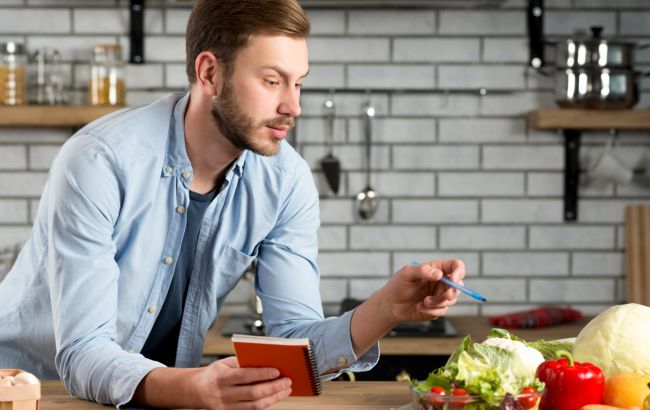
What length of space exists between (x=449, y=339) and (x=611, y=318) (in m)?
1.61

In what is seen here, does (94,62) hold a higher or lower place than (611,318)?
higher

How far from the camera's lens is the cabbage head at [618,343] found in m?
1.75

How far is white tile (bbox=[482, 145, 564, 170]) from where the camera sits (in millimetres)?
3854

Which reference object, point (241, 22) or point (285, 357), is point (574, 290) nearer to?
point (241, 22)

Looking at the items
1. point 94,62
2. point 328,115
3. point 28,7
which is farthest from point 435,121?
point 28,7

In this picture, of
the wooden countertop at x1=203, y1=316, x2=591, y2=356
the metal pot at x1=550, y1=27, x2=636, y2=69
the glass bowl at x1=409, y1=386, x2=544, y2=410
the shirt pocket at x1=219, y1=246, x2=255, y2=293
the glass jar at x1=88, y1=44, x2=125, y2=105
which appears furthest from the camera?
the glass jar at x1=88, y1=44, x2=125, y2=105

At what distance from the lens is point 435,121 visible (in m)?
3.84

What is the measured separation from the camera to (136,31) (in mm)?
3775

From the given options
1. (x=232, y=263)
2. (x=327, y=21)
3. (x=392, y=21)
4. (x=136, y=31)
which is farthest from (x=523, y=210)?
(x=232, y=263)

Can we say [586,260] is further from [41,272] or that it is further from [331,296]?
[41,272]

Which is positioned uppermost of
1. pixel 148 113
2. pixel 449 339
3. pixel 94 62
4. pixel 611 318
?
pixel 94 62

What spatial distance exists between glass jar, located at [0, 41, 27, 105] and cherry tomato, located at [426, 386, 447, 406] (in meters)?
2.60

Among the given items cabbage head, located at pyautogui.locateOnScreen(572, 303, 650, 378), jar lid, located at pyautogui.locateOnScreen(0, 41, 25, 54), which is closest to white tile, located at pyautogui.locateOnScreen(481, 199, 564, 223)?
jar lid, located at pyautogui.locateOnScreen(0, 41, 25, 54)

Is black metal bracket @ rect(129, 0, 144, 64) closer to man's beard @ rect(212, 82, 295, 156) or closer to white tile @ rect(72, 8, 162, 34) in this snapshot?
white tile @ rect(72, 8, 162, 34)
